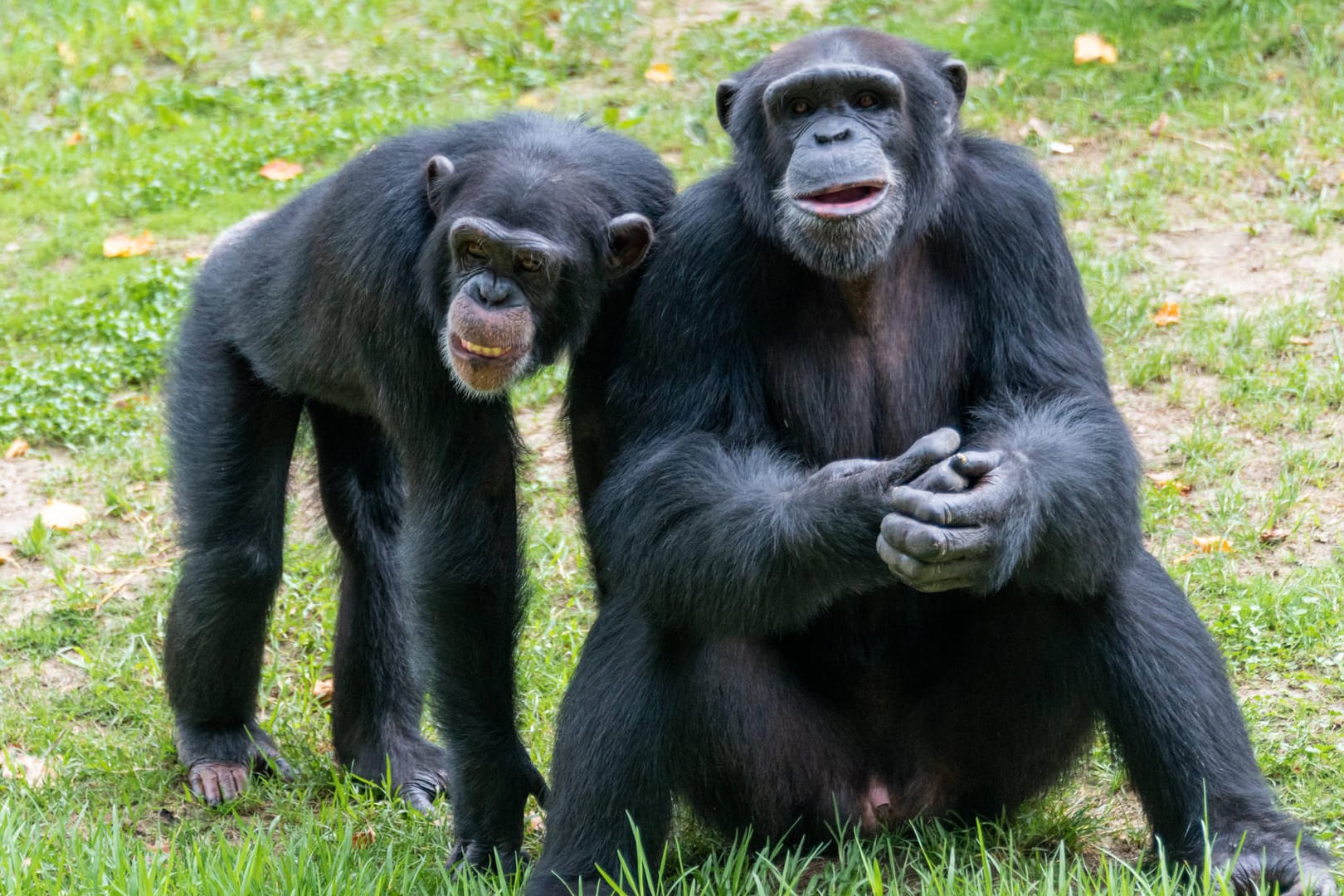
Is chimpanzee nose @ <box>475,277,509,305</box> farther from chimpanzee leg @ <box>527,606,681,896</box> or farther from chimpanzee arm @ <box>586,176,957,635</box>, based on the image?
chimpanzee leg @ <box>527,606,681,896</box>

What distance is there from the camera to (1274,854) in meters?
4.95

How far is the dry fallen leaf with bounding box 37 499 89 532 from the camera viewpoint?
8.65 meters

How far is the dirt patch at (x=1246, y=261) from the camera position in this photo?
9164 millimetres

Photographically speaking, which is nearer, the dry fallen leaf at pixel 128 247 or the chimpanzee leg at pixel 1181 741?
the chimpanzee leg at pixel 1181 741

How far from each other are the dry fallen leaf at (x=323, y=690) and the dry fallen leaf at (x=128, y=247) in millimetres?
4478

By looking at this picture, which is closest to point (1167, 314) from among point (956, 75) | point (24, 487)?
point (956, 75)

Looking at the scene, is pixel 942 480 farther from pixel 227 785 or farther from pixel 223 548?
pixel 227 785

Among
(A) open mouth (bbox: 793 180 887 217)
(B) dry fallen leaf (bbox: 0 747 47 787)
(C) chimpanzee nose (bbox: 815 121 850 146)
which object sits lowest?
(B) dry fallen leaf (bbox: 0 747 47 787)

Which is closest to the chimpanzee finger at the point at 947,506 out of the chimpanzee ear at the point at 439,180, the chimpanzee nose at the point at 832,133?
the chimpanzee nose at the point at 832,133

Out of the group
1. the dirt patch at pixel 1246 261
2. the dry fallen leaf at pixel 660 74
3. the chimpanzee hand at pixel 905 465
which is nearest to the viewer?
the chimpanzee hand at pixel 905 465

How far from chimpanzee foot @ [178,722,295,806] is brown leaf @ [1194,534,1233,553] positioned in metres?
4.09

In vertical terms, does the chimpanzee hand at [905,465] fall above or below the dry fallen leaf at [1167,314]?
above

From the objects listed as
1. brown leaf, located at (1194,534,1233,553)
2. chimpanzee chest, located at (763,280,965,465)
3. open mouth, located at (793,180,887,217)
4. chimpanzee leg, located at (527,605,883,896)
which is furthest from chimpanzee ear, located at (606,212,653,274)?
brown leaf, located at (1194,534,1233,553)

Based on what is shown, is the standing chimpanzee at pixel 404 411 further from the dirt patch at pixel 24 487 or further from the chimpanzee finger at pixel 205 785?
the dirt patch at pixel 24 487
